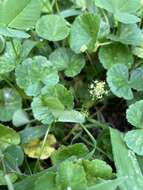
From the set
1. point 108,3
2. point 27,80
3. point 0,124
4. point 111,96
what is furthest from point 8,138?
point 108,3

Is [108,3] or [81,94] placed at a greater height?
[108,3]

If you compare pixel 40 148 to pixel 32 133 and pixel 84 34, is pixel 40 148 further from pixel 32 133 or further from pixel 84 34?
pixel 84 34

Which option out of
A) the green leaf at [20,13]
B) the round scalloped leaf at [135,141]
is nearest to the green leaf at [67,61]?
the green leaf at [20,13]

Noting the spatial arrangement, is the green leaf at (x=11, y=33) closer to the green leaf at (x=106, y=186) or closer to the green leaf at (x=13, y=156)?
the green leaf at (x=13, y=156)

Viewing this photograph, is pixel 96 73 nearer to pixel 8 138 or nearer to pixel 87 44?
pixel 87 44

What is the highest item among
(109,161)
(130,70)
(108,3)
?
(108,3)

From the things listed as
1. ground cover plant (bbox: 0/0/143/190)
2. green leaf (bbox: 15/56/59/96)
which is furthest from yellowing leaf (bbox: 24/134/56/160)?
green leaf (bbox: 15/56/59/96)

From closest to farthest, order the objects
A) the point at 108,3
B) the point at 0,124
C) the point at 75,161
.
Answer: the point at 75,161 → the point at 0,124 → the point at 108,3
